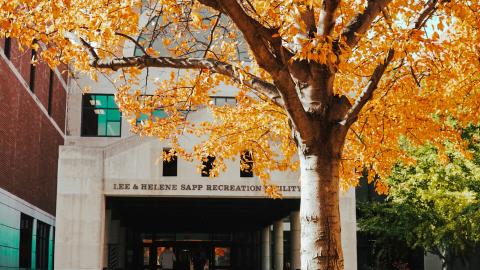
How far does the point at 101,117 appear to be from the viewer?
45344mm

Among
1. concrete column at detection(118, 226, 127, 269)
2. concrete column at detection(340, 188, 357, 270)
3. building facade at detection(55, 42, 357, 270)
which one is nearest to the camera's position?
building facade at detection(55, 42, 357, 270)

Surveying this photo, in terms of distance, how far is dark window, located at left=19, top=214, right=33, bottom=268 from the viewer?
3347 centimetres

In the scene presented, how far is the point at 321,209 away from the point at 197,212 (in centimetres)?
2609

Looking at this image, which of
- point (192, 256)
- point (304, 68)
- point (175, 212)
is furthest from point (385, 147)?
point (192, 256)

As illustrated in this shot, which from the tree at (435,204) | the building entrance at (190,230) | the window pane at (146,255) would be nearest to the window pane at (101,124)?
the building entrance at (190,230)

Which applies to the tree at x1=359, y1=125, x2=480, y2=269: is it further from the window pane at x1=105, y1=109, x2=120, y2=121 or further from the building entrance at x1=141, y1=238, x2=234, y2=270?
the window pane at x1=105, y1=109, x2=120, y2=121

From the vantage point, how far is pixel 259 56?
8203mm

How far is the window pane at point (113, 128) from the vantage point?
45.2 metres

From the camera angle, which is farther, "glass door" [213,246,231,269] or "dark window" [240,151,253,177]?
"glass door" [213,246,231,269]

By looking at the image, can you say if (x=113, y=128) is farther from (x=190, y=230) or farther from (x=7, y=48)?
(x=7, y=48)

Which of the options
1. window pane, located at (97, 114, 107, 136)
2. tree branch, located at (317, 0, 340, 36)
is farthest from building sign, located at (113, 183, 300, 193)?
window pane, located at (97, 114, 107, 136)

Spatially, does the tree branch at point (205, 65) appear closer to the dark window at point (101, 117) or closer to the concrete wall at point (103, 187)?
the concrete wall at point (103, 187)

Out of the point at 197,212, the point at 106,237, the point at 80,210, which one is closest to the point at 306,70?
the point at 80,210

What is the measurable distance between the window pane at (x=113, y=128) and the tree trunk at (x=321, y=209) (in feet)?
123
